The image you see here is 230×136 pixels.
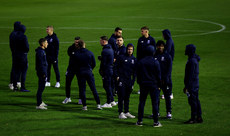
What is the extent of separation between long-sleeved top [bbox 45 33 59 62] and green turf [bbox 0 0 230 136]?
1.28 m

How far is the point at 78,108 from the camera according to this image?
14922mm

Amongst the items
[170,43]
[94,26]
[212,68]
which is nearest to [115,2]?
[94,26]

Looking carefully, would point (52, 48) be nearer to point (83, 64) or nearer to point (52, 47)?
point (52, 47)

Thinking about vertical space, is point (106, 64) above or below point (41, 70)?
above

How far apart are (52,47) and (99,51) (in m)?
8.21

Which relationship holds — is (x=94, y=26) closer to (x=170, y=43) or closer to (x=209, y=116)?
(x=170, y=43)

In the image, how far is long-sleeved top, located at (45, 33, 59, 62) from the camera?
18.3 metres

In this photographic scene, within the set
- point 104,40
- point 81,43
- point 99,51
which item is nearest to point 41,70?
point 81,43

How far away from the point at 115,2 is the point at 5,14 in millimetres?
14998

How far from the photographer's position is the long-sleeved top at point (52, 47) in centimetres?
1831

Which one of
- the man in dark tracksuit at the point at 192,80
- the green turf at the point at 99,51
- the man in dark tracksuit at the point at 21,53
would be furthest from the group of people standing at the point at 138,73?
the man in dark tracksuit at the point at 21,53

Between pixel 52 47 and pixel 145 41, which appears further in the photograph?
pixel 52 47

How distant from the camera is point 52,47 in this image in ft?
60.3

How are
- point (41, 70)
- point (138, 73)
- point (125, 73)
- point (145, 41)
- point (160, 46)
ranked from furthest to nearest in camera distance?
point (145, 41)
point (41, 70)
point (160, 46)
point (125, 73)
point (138, 73)
